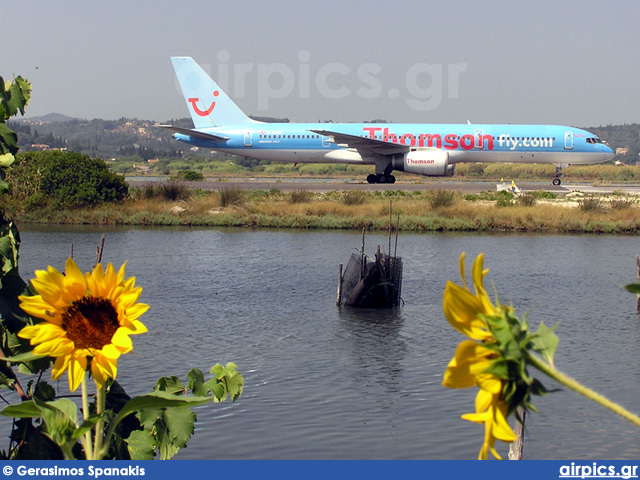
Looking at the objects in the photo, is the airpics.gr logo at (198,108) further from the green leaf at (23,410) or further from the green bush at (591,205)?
the green leaf at (23,410)

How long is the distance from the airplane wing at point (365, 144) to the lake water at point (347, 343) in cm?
1485

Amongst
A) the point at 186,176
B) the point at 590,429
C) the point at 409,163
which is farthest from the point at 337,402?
the point at 186,176

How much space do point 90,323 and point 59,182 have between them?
37.4 metres

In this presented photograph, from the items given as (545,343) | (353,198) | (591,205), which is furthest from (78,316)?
(591,205)

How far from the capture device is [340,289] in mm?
Answer: 18953

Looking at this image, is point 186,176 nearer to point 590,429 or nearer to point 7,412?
point 590,429

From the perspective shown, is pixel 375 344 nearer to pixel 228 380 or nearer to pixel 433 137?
pixel 228 380

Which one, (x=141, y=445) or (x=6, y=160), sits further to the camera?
(x=141, y=445)

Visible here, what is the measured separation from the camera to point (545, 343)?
1.64m

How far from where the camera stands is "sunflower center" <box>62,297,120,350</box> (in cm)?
250

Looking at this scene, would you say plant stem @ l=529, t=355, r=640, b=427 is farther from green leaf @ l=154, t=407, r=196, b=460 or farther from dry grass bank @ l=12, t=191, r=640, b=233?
dry grass bank @ l=12, t=191, r=640, b=233

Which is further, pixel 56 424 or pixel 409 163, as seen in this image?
pixel 409 163

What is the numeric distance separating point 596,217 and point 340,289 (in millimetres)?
21175

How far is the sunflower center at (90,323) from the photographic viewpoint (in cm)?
250
